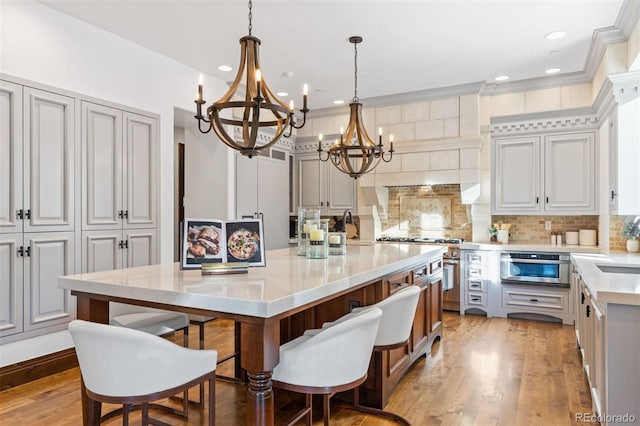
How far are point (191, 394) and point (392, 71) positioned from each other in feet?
12.3

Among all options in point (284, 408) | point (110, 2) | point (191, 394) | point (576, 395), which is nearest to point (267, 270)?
point (284, 408)

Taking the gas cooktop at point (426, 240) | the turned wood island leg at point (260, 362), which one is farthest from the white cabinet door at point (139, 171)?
the gas cooktop at point (426, 240)

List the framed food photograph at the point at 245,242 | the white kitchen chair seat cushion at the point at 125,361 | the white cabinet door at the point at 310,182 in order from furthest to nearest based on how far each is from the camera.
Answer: the white cabinet door at the point at 310,182 → the framed food photograph at the point at 245,242 → the white kitchen chair seat cushion at the point at 125,361

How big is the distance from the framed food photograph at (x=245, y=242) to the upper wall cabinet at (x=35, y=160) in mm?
1798

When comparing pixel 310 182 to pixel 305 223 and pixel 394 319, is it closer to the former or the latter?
pixel 305 223

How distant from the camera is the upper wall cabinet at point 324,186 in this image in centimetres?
632

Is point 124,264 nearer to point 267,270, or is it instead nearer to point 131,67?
point 131,67

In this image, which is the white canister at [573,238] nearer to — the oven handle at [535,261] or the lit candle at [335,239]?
the oven handle at [535,261]

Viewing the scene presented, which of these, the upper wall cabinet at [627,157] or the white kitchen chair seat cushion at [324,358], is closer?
the white kitchen chair seat cushion at [324,358]

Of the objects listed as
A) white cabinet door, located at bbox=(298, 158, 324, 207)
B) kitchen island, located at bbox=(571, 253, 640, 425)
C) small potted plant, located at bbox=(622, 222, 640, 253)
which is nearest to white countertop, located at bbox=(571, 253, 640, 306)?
kitchen island, located at bbox=(571, 253, 640, 425)

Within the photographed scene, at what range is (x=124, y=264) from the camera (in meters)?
3.81

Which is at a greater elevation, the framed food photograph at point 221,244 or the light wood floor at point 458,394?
the framed food photograph at point 221,244

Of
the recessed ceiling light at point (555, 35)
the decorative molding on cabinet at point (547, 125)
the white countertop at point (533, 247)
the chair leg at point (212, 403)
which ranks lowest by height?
the chair leg at point (212, 403)

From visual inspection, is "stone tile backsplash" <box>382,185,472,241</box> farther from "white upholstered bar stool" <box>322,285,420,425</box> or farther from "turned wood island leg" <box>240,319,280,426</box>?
"turned wood island leg" <box>240,319,280,426</box>
